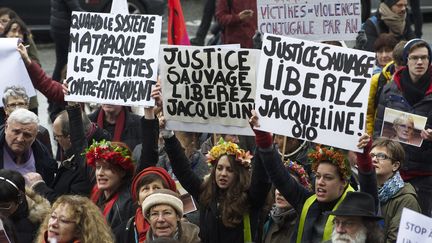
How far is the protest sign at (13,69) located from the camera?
10.1 m

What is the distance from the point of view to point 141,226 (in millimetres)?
8062

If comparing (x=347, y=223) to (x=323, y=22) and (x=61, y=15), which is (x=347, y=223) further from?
(x=61, y=15)

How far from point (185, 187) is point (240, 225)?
0.59 metres

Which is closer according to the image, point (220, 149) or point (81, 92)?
point (220, 149)

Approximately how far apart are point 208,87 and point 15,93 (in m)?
1.74

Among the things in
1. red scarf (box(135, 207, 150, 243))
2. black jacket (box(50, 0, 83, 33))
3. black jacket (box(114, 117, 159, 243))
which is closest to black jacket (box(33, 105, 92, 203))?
black jacket (box(114, 117, 159, 243))

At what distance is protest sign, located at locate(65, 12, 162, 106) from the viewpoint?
9.37m

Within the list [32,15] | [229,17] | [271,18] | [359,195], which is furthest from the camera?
[32,15]

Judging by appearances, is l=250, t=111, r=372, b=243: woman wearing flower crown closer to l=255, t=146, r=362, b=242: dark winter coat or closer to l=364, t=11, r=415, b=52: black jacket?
l=255, t=146, r=362, b=242: dark winter coat

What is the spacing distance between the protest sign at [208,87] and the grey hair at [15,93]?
1.36m

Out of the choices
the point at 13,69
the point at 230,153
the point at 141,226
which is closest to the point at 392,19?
the point at 13,69

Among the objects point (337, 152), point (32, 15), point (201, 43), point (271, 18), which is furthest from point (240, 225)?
point (32, 15)

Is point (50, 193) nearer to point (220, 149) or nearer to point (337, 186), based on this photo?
point (220, 149)

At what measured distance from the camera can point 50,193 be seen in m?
8.97
